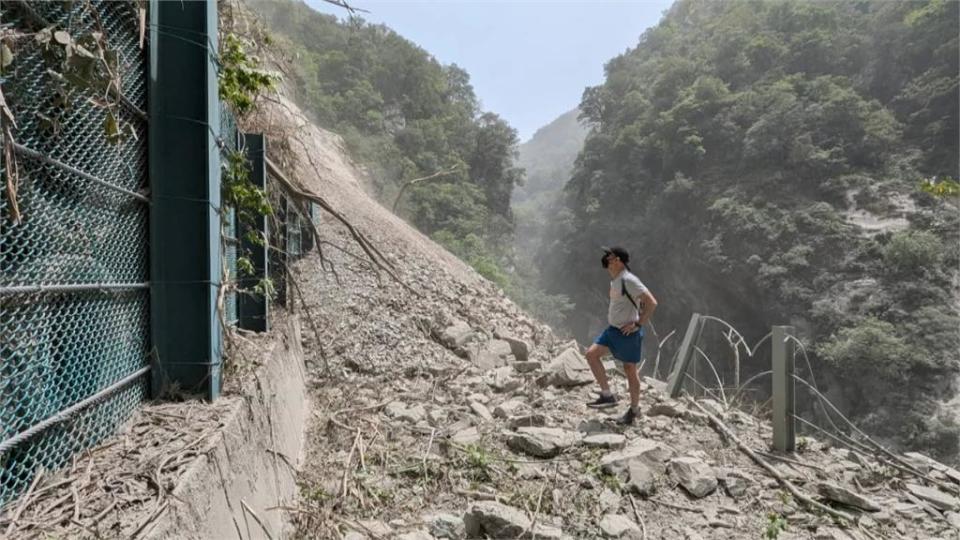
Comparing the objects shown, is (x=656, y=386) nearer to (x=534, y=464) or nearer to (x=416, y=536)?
(x=534, y=464)

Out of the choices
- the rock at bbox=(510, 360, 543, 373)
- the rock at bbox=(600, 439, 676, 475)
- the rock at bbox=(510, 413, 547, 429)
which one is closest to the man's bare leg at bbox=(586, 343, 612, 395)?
the rock at bbox=(510, 413, 547, 429)

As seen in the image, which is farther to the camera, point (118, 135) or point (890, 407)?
point (890, 407)

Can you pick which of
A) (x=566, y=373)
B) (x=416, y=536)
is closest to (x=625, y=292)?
(x=566, y=373)

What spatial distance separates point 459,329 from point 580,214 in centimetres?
3456

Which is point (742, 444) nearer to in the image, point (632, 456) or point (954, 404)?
A: point (632, 456)

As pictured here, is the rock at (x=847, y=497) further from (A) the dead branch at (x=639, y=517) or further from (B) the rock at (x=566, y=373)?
(B) the rock at (x=566, y=373)

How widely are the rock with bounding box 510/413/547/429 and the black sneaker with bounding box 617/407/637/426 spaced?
63cm

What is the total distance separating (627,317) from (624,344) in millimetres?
222

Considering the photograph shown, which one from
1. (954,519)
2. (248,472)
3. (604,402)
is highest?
(248,472)

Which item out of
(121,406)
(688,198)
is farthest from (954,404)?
(121,406)

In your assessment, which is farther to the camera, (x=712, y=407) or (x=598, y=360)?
(x=712, y=407)

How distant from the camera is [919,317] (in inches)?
831

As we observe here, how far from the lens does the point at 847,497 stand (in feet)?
10.0

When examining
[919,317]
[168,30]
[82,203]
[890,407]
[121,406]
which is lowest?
[890,407]
